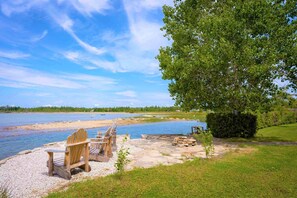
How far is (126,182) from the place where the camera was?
620 centimetres

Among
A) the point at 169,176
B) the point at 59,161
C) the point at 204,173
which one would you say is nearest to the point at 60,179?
the point at 59,161

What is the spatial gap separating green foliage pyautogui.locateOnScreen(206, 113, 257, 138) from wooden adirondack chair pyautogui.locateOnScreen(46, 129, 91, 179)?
1119 centimetres

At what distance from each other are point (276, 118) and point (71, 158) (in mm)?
28167

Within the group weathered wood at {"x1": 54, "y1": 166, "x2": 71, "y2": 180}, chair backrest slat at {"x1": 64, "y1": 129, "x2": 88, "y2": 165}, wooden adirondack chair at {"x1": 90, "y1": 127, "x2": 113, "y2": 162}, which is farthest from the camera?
wooden adirondack chair at {"x1": 90, "y1": 127, "x2": 113, "y2": 162}

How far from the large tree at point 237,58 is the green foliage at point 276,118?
46.1ft

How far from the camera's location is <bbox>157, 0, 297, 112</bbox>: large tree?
13.0 meters

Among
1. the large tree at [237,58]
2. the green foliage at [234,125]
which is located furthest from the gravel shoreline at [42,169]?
the green foliage at [234,125]

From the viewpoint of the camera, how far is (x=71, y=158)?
6891 mm

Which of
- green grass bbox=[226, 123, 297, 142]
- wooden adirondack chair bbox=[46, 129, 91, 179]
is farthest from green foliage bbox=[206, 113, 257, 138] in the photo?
wooden adirondack chair bbox=[46, 129, 91, 179]

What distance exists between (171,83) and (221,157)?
7395mm

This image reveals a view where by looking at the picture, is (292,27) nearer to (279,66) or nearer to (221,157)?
(279,66)

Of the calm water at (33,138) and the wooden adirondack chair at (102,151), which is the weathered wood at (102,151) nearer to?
the wooden adirondack chair at (102,151)

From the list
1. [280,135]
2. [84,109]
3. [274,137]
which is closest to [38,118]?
[280,135]

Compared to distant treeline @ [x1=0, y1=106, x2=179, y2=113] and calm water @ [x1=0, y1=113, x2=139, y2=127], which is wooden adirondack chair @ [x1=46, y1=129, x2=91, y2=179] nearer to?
calm water @ [x1=0, y1=113, x2=139, y2=127]
